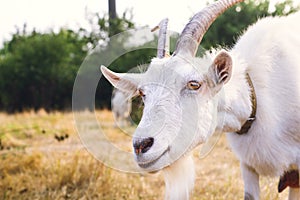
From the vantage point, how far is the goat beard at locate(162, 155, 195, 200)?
336 centimetres

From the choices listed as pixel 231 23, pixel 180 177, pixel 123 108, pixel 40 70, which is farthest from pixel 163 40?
pixel 40 70

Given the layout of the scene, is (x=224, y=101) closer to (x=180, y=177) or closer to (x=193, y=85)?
(x=193, y=85)

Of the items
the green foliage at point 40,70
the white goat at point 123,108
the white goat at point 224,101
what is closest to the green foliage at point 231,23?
the green foliage at point 40,70

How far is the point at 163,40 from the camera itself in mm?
3488

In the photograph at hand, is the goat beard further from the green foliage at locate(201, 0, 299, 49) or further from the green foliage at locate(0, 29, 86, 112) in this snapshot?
the green foliage at locate(0, 29, 86, 112)

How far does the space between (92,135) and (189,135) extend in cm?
157

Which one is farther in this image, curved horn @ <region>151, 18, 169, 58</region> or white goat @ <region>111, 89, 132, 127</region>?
white goat @ <region>111, 89, 132, 127</region>

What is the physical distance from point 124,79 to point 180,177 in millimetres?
739

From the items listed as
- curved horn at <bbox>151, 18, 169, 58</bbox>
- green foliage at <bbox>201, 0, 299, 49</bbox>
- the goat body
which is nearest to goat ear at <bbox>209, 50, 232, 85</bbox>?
the goat body

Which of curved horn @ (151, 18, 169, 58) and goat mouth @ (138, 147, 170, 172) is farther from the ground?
curved horn @ (151, 18, 169, 58)

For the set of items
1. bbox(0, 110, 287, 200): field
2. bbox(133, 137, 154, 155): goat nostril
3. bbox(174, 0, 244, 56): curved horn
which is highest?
bbox(174, 0, 244, 56): curved horn

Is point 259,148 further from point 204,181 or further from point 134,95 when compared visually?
point 204,181

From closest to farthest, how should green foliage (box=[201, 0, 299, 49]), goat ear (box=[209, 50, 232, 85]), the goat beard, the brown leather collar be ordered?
goat ear (box=[209, 50, 232, 85]) → the goat beard → the brown leather collar → green foliage (box=[201, 0, 299, 49])

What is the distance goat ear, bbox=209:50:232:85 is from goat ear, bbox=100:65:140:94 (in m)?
0.50
